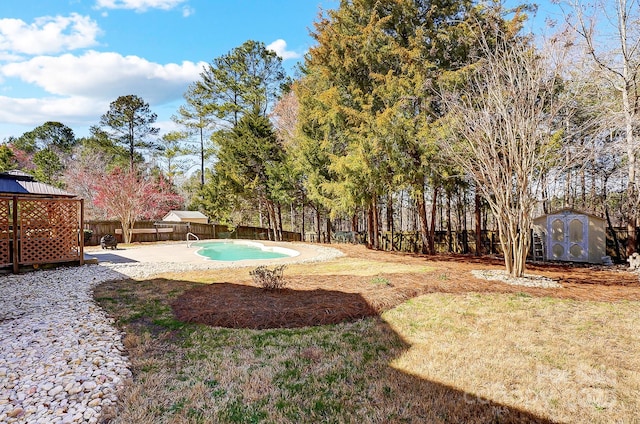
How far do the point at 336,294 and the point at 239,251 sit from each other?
1072cm

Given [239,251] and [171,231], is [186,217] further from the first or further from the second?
[239,251]

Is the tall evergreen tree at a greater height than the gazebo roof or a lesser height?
greater

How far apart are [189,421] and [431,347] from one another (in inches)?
97.2

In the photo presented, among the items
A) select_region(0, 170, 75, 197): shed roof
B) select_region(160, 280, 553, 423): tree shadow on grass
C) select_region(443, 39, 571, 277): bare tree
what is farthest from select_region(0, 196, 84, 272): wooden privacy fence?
select_region(443, 39, 571, 277): bare tree

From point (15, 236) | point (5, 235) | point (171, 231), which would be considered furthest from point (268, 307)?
point (171, 231)

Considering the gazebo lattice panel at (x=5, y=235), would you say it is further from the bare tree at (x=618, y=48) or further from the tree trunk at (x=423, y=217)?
the bare tree at (x=618, y=48)

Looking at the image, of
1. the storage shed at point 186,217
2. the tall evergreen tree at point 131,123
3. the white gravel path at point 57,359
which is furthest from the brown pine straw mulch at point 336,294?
the tall evergreen tree at point 131,123

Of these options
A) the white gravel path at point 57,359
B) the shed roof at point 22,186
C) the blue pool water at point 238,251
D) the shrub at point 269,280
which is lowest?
the blue pool water at point 238,251

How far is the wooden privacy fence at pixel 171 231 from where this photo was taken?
1883cm

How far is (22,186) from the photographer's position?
8.91 m

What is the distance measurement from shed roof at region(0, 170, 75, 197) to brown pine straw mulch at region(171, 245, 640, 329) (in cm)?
599

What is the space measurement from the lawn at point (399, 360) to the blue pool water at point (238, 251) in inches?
296

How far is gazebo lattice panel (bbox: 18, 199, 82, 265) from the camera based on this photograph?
891 centimetres

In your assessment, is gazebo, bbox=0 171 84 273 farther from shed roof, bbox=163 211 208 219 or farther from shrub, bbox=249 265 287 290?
shed roof, bbox=163 211 208 219
